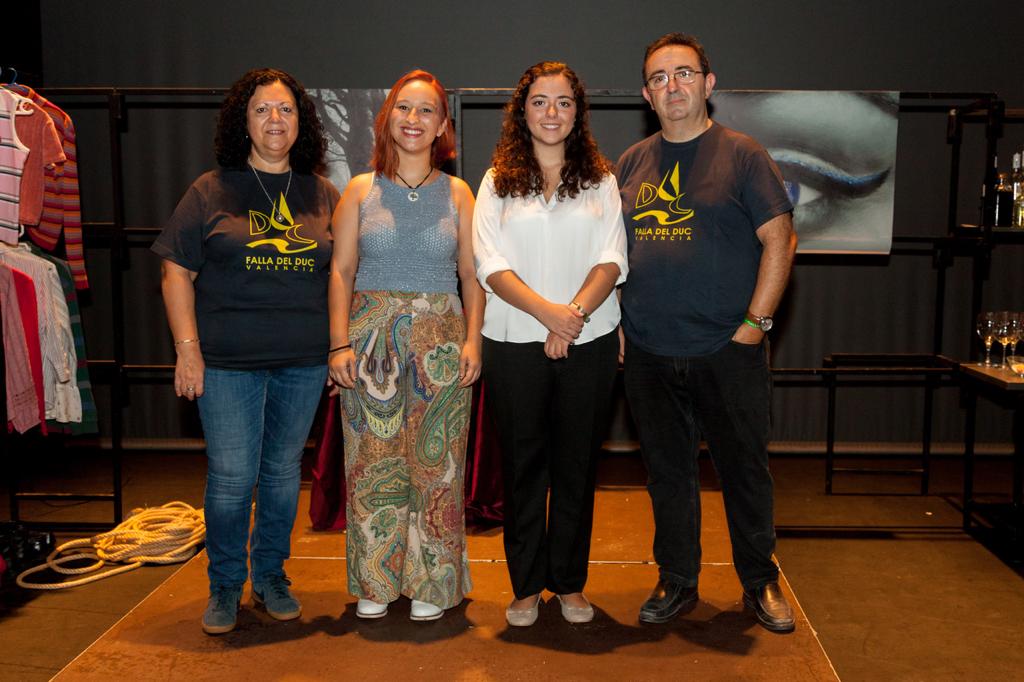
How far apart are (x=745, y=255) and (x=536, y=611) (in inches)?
49.6

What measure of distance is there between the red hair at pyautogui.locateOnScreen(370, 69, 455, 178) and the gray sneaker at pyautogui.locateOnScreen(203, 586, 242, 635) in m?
1.38

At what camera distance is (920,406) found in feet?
16.6

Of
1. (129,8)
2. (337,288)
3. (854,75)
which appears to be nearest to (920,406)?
(854,75)

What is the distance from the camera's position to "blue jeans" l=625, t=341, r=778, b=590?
2568 millimetres

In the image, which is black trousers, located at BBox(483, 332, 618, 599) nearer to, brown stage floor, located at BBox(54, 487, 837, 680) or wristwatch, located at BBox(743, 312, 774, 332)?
brown stage floor, located at BBox(54, 487, 837, 680)

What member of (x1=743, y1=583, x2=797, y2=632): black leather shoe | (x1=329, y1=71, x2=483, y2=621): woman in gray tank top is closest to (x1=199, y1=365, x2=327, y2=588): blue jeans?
(x1=329, y1=71, x2=483, y2=621): woman in gray tank top

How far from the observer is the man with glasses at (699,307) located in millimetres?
2516

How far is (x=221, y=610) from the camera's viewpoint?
8.64 ft

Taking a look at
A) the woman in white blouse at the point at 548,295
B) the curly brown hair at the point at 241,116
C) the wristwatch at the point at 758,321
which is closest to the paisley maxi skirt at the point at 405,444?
the woman in white blouse at the point at 548,295

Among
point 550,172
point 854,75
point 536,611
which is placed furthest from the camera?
point 854,75

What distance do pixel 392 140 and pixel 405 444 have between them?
0.91m

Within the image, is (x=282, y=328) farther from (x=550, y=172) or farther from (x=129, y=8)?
(x=129, y=8)

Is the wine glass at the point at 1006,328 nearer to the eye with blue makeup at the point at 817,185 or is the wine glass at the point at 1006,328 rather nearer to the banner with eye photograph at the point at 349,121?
the eye with blue makeup at the point at 817,185

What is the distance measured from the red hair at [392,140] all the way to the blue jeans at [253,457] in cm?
64
